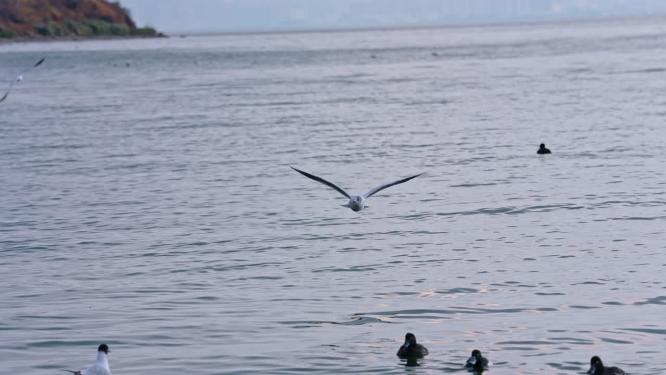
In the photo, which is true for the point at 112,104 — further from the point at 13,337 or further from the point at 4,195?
the point at 13,337

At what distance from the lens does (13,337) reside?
18938 mm

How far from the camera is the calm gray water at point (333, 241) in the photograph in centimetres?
1819

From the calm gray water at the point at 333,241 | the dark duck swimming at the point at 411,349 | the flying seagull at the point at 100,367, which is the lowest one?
the flying seagull at the point at 100,367

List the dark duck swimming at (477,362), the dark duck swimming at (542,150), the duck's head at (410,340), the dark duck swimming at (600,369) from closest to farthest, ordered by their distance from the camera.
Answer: the dark duck swimming at (600,369) → the dark duck swimming at (477,362) → the duck's head at (410,340) → the dark duck swimming at (542,150)

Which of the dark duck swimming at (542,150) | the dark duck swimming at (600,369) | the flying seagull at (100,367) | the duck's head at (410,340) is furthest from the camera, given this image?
the dark duck swimming at (542,150)

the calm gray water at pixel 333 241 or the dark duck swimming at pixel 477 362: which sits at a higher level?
the calm gray water at pixel 333 241

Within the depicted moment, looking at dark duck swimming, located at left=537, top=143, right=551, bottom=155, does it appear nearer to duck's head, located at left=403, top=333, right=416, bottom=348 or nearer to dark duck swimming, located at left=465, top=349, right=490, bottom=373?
duck's head, located at left=403, top=333, right=416, bottom=348

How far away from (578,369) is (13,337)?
7852mm

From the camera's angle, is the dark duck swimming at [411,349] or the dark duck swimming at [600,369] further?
the dark duck swimming at [411,349]

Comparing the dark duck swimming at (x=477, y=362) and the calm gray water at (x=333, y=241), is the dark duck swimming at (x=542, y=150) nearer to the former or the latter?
the calm gray water at (x=333, y=241)

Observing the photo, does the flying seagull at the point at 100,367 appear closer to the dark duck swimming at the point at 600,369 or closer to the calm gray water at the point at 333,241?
the calm gray water at the point at 333,241

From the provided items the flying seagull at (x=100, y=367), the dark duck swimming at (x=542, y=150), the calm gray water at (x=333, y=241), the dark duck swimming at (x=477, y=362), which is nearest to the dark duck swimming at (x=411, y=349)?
the calm gray water at (x=333, y=241)

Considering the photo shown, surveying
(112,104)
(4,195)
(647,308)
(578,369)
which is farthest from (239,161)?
(112,104)

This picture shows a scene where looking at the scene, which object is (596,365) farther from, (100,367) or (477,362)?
(100,367)
